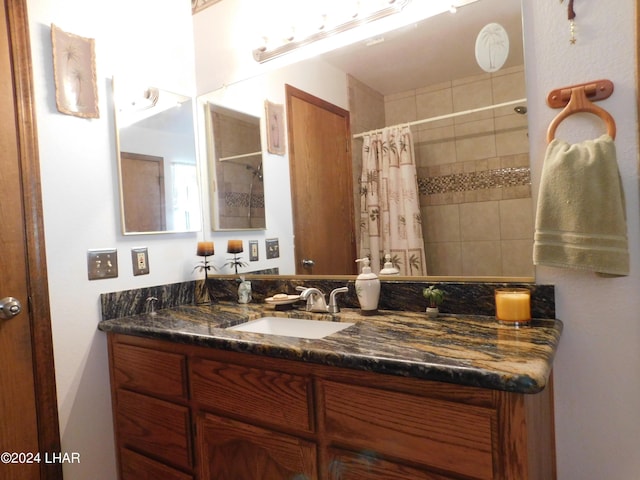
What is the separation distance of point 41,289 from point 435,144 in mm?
1442

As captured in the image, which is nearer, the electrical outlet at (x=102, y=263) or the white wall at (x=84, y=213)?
the white wall at (x=84, y=213)

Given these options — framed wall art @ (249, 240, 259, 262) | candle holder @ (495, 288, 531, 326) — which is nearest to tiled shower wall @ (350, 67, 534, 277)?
candle holder @ (495, 288, 531, 326)

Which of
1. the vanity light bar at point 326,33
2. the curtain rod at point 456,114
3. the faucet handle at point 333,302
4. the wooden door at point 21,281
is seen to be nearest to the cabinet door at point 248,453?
the faucet handle at point 333,302

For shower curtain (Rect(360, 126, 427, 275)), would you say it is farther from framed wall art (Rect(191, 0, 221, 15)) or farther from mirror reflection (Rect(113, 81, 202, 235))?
framed wall art (Rect(191, 0, 221, 15))

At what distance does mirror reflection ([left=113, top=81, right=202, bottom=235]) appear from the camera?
66.5 inches

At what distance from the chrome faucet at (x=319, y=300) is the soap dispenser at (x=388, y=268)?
0.50 ft

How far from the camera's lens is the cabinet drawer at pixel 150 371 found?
1327mm

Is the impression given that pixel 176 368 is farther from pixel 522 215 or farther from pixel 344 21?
pixel 344 21

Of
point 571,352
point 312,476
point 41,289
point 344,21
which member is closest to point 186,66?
point 344,21

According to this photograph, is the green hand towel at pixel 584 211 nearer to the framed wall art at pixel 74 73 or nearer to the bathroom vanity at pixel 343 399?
the bathroom vanity at pixel 343 399

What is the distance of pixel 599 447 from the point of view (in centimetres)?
109

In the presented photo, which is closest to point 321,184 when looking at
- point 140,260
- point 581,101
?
point 140,260

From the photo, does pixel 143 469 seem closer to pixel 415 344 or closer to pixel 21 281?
pixel 21 281

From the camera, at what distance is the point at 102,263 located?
5.22ft
